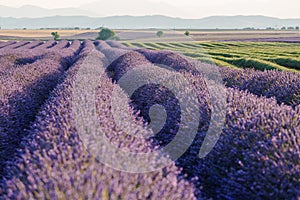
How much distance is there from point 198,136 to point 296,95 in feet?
8.09

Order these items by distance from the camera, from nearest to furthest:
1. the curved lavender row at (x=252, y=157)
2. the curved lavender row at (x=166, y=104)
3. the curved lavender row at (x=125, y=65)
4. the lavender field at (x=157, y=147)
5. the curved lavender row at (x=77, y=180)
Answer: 1. the curved lavender row at (x=77, y=180)
2. the lavender field at (x=157, y=147)
3. the curved lavender row at (x=252, y=157)
4. the curved lavender row at (x=166, y=104)
5. the curved lavender row at (x=125, y=65)

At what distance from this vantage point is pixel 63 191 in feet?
8.24

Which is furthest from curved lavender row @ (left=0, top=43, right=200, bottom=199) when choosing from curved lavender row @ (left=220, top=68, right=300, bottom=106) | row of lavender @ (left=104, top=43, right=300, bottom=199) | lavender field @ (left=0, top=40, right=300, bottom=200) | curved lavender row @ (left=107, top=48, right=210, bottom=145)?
curved lavender row @ (left=220, top=68, right=300, bottom=106)

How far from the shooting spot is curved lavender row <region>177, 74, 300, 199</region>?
10.8 ft

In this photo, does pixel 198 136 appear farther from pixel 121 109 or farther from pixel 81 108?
pixel 81 108

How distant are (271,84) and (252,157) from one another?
4.08 meters

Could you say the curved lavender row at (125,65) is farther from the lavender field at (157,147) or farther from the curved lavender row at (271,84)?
the lavender field at (157,147)

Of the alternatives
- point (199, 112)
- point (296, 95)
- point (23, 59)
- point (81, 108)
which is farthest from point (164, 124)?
point (23, 59)

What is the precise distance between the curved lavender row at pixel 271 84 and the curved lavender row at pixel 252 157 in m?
1.71

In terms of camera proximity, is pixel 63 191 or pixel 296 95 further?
pixel 296 95

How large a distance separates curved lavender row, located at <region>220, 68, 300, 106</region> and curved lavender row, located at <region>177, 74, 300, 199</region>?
1.71m

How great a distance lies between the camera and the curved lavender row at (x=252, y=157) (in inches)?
130

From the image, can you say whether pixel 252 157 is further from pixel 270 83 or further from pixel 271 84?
pixel 270 83

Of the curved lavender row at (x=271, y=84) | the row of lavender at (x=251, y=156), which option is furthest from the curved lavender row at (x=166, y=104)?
the curved lavender row at (x=271, y=84)
